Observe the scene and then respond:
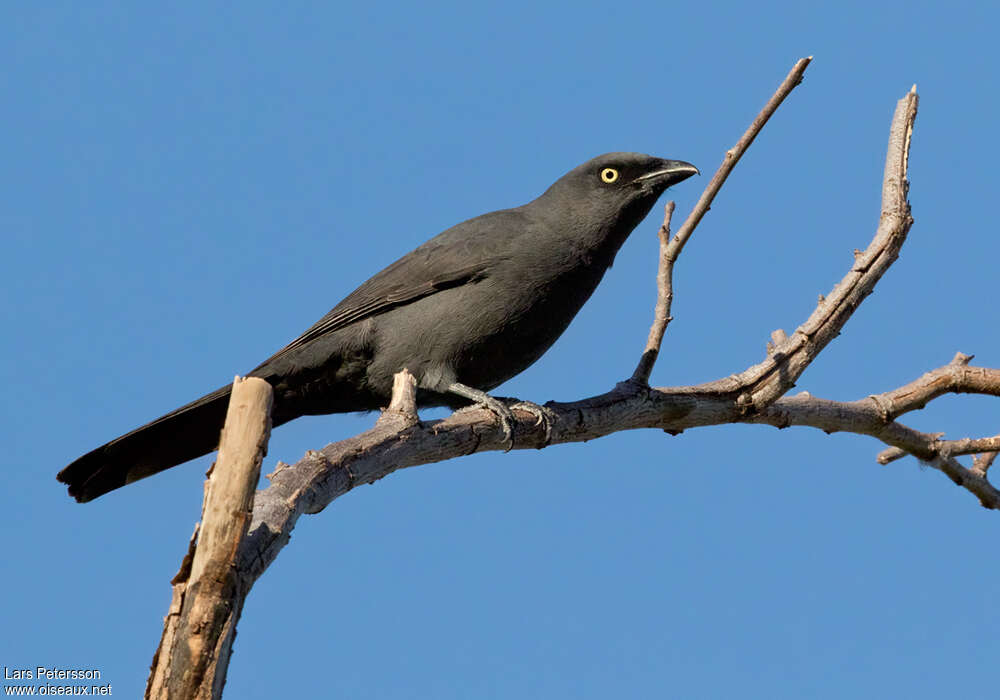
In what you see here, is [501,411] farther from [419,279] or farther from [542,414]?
[419,279]

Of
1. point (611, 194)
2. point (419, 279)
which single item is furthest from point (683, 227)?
point (419, 279)

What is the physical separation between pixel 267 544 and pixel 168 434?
9.92 ft

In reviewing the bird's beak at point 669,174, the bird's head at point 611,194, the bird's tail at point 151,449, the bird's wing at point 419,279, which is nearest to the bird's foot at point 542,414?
the bird's wing at point 419,279

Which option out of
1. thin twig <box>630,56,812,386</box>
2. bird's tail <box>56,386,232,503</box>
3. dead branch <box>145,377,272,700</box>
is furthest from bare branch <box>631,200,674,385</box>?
dead branch <box>145,377,272,700</box>

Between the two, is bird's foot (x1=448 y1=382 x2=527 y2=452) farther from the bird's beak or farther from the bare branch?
the bird's beak

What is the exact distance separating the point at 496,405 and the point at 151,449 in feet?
7.24

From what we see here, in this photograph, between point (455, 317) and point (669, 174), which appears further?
point (669, 174)

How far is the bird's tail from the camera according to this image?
235 inches

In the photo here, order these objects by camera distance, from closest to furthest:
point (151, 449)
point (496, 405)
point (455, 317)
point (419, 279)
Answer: point (496, 405) < point (151, 449) < point (455, 317) < point (419, 279)

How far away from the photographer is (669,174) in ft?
23.3

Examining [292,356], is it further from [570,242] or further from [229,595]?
[229,595]

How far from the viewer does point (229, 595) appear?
334cm

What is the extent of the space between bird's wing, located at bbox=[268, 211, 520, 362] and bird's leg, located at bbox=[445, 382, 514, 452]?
77 centimetres

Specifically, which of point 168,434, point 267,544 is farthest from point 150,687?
point 168,434
